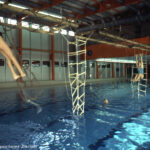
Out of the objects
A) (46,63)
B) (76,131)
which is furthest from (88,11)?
(46,63)

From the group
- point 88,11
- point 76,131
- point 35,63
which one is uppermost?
point 88,11

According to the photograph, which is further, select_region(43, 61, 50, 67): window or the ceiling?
select_region(43, 61, 50, 67): window

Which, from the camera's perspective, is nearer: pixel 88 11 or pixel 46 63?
pixel 88 11

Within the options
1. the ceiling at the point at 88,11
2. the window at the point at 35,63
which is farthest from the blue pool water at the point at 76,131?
the window at the point at 35,63

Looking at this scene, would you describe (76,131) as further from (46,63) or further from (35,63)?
(46,63)

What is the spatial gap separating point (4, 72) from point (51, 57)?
7.29 m

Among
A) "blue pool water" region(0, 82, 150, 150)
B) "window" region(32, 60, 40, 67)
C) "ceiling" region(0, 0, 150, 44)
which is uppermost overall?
"ceiling" region(0, 0, 150, 44)

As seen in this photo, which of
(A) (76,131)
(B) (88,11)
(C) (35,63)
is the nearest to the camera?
(A) (76,131)

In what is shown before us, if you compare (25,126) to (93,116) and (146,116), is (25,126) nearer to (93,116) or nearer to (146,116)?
(93,116)

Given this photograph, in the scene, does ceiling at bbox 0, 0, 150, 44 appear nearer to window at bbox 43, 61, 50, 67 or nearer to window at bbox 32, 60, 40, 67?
window at bbox 32, 60, 40, 67

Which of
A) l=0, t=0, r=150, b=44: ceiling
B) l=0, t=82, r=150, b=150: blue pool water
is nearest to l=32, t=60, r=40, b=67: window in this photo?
l=0, t=0, r=150, b=44: ceiling

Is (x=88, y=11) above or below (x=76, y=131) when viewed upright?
above

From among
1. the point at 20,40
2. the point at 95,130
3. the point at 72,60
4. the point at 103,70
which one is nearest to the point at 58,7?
the point at 95,130

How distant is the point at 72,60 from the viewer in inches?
1131
